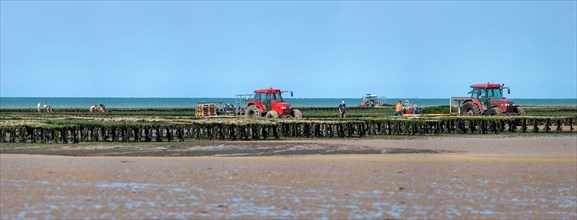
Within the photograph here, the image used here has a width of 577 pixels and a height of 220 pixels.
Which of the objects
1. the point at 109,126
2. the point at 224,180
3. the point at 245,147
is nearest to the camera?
the point at 224,180

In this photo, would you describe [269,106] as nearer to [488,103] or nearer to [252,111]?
[252,111]

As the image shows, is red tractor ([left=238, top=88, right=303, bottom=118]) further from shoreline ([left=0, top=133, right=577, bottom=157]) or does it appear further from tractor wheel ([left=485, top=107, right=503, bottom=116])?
tractor wheel ([left=485, top=107, right=503, bottom=116])

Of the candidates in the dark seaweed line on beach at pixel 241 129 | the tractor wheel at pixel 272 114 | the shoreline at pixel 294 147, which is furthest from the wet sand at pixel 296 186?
the tractor wheel at pixel 272 114

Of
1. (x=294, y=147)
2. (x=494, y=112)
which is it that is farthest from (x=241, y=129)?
(x=494, y=112)

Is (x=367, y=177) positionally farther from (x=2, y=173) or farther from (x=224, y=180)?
(x=2, y=173)

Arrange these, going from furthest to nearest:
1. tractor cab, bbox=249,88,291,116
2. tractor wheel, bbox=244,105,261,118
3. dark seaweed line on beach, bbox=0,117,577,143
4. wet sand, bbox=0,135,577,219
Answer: tractor wheel, bbox=244,105,261,118
tractor cab, bbox=249,88,291,116
dark seaweed line on beach, bbox=0,117,577,143
wet sand, bbox=0,135,577,219

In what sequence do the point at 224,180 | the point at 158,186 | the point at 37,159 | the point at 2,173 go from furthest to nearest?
the point at 37,159, the point at 2,173, the point at 224,180, the point at 158,186

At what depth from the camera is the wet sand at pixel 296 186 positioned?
13.1 meters

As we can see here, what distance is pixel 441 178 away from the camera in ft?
57.9

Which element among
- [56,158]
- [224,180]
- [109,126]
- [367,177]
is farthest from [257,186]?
[109,126]

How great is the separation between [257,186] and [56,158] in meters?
8.61

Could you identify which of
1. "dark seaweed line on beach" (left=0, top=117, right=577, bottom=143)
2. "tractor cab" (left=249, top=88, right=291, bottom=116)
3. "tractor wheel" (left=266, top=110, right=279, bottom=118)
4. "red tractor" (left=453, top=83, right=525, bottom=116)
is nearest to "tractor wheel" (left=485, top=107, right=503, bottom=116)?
"red tractor" (left=453, top=83, right=525, bottom=116)

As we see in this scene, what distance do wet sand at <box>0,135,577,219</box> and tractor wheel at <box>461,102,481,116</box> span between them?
58.7ft

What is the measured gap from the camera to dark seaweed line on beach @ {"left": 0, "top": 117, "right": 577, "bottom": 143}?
29.5m
